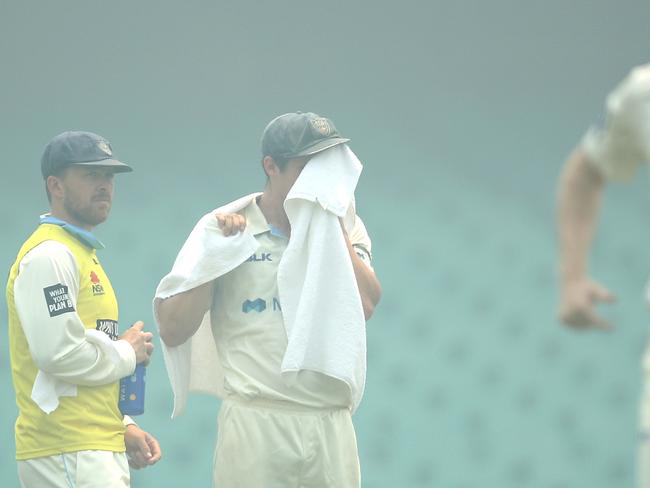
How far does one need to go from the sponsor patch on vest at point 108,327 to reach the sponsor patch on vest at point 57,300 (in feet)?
0.56

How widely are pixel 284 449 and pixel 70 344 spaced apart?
600 mm

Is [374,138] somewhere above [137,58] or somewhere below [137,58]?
below

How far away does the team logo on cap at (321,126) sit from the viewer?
3526 mm

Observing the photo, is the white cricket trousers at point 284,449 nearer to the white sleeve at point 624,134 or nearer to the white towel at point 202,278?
the white towel at point 202,278

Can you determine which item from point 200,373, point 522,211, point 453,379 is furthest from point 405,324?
point 200,373

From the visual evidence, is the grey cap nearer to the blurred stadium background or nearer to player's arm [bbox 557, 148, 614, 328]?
player's arm [bbox 557, 148, 614, 328]

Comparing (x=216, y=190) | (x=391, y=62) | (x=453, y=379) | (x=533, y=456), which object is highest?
(x=391, y=62)

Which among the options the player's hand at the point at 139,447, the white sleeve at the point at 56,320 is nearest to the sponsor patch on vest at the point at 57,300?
the white sleeve at the point at 56,320

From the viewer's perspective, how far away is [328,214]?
346 cm

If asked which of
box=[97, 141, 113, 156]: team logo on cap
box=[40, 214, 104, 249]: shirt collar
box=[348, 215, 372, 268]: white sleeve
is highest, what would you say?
box=[97, 141, 113, 156]: team logo on cap

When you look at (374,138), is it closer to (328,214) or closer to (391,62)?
(391,62)

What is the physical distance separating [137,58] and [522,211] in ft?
6.00

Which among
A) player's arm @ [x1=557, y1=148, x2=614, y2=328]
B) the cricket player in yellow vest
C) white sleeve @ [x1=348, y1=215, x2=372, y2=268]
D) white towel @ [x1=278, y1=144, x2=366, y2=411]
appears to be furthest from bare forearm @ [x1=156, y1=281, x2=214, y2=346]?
player's arm @ [x1=557, y1=148, x2=614, y2=328]

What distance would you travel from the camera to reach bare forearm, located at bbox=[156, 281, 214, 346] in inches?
135
